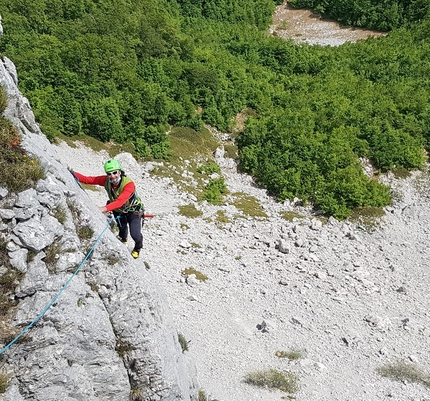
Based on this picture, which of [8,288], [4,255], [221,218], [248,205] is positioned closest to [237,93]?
[248,205]

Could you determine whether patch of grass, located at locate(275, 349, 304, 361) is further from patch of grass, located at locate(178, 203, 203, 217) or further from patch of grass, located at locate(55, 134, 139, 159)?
patch of grass, located at locate(55, 134, 139, 159)

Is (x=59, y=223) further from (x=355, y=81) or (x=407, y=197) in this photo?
(x=355, y=81)

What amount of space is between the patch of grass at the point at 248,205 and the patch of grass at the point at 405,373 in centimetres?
945

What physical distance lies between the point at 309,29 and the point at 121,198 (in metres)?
46.0

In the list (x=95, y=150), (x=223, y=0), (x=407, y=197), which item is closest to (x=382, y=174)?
(x=407, y=197)

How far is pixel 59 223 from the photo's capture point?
6.88 m

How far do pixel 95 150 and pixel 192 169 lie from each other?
5.31 metres

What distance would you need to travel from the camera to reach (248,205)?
896 inches

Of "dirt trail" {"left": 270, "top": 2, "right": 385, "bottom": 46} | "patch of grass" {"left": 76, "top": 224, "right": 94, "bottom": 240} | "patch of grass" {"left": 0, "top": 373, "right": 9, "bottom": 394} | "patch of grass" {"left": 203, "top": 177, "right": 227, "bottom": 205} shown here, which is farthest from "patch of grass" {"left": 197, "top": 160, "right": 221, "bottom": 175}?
"dirt trail" {"left": 270, "top": 2, "right": 385, "bottom": 46}

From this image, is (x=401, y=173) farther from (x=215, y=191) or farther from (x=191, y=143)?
(x=191, y=143)

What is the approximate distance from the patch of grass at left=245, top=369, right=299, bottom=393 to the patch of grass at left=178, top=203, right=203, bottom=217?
29.4 ft

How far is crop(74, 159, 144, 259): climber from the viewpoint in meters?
8.77

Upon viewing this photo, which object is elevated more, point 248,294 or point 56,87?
point 56,87

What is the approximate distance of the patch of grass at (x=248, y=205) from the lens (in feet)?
72.5
